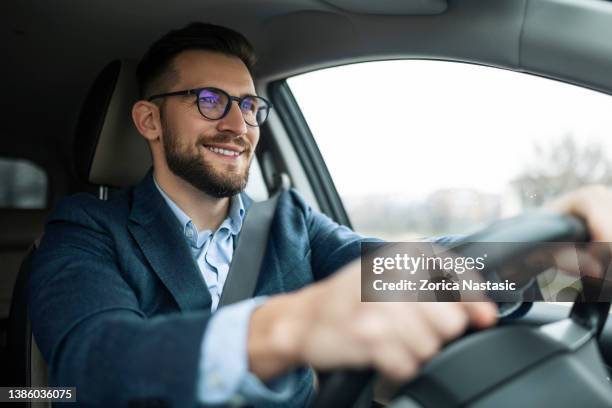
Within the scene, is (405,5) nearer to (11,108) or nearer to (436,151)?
(436,151)

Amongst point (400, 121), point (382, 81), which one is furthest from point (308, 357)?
point (382, 81)

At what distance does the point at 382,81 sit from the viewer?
1.56m

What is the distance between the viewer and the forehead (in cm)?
134

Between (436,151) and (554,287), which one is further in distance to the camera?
(436,151)

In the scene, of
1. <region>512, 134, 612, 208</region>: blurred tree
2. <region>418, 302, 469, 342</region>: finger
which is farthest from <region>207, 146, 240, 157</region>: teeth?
<region>418, 302, 469, 342</region>: finger

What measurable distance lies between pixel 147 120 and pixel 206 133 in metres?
0.21

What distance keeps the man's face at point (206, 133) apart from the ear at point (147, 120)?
0.03 metres

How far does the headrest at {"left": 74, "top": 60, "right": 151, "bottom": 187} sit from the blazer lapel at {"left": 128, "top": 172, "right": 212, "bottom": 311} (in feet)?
0.81

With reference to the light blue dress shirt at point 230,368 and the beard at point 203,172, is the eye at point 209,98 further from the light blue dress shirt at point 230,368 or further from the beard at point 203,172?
the light blue dress shirt at point 230,368

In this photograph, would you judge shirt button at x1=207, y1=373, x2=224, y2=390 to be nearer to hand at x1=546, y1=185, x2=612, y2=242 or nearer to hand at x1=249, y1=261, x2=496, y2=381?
hand at x1=249, y1=261, x2=496, y2=381

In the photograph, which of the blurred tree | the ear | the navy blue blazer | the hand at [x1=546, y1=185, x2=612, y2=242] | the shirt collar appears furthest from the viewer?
the ear

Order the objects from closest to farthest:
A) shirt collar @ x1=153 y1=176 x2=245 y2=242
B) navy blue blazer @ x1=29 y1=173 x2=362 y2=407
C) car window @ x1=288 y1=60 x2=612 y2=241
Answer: navy blue blazer @ x1=29 y1=173 x2=362 y2=407, car window @ x1=288 y1=60 x2=612 y2=241, shirt collar @ x1=153 y1=176 x2=245 y2=242

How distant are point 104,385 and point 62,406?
0.36m

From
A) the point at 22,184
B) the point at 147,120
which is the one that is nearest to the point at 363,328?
the point at 147,120
